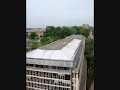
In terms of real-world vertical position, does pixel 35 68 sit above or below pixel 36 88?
above

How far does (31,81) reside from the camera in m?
4.21

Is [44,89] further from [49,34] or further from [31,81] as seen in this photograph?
[49,34]

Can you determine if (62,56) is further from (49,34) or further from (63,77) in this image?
(49,34)

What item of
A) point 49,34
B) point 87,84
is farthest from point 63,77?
point 49,34

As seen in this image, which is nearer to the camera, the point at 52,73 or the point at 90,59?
the point at 52,73

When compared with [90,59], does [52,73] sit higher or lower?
higher

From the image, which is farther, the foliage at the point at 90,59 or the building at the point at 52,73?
the foliage at the point at 90,59

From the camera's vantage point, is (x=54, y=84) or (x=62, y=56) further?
(x=62, y=56)

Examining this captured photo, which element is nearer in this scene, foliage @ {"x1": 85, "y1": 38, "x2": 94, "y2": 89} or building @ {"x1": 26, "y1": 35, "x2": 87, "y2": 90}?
building @ {"x1": 26, "y1": 35, "x2": 87, "y2": 90}
